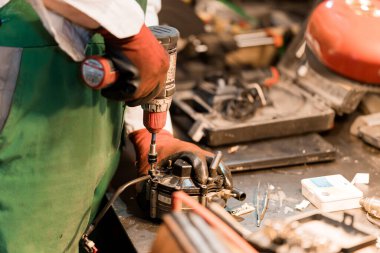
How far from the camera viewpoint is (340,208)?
1.44 meters

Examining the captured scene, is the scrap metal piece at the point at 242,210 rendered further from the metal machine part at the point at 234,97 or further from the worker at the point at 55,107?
the metal machine part at the point at 234,97

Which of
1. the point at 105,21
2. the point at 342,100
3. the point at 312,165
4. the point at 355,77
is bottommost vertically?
the point at 312,165

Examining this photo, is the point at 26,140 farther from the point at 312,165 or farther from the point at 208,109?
the point at 312,165

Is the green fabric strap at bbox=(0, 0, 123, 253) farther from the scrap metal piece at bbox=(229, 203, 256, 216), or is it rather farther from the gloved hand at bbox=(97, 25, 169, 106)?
the scrap metal piece at bbox=(229, 203, 256, 216)

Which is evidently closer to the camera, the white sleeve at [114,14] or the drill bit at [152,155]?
the white sleeve at [114,14]

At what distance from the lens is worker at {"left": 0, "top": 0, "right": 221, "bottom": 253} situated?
115 centimetres

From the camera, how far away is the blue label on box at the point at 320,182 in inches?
58.7

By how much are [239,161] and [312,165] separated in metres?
0.22

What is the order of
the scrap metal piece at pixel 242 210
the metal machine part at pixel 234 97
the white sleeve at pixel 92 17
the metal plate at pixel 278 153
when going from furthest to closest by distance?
1. the metal machine part at pixel 234 97
2. the metal plate at pixel 278 153
3. the scrap metal piece at pixel 242 210
4. the white sleeve at pixel 92 17

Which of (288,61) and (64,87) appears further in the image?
(288,61)

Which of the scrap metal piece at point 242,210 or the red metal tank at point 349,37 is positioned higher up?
the red metal tank at point 349,37

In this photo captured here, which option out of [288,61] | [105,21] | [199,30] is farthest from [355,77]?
[199,30]

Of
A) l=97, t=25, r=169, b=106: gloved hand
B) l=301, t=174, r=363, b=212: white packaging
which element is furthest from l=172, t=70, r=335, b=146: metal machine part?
l=97, t=25, r=169, b=106: gloved hand

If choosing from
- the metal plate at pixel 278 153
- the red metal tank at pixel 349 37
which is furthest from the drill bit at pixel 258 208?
the red metal tank at pixel 349 37
